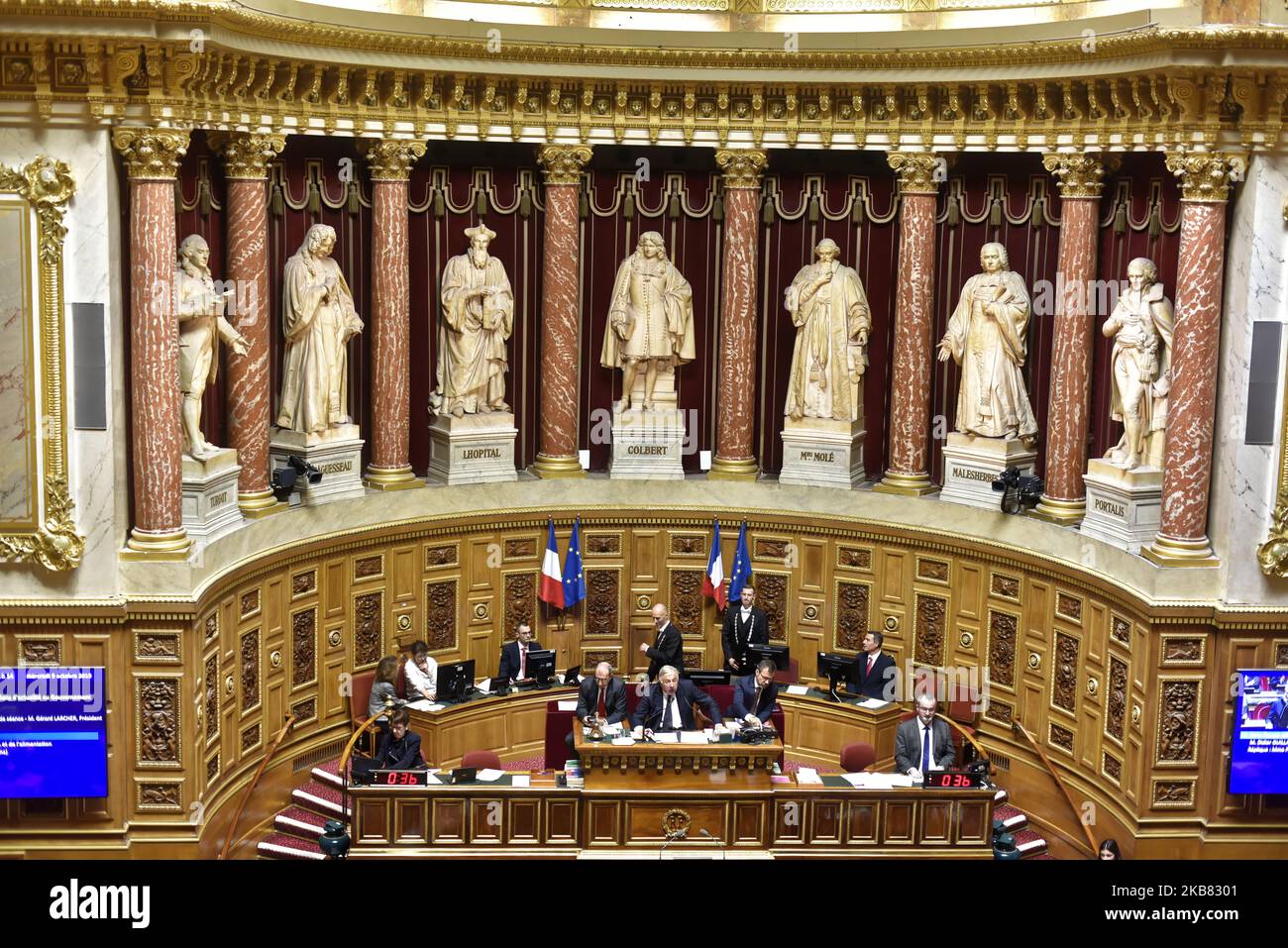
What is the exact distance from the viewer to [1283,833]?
1959 cm

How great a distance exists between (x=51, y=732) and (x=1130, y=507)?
40.6ft

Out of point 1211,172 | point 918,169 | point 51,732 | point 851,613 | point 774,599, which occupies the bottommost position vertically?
point 51,732

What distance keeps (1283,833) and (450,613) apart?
10.7 meters

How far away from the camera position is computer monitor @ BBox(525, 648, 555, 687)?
73.5 ft

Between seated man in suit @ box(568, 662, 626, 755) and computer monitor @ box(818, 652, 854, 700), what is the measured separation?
2914 mm

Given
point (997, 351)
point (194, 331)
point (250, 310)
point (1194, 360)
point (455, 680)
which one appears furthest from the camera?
point (997, 351)

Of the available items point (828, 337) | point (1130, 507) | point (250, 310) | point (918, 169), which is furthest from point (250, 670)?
point (918, 169)

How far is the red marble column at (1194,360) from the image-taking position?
62.1 feet

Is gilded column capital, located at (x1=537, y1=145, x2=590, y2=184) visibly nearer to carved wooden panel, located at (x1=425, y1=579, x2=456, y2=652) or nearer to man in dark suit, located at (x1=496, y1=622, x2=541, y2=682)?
carved wooden panel, located at (x1=425, y1=579, x2=456, y2=652)

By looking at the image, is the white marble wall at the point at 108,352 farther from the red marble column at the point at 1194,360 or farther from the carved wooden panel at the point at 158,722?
the red marble column at the point at 1194,360

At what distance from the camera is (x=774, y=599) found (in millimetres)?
24141

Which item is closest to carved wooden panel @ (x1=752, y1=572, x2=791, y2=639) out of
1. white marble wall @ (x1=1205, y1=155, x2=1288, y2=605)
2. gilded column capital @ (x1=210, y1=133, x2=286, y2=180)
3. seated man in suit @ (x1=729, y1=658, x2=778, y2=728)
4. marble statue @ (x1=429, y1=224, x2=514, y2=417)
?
seated man in suit @ (x1=729, y1=658, x2=778, y2=728)

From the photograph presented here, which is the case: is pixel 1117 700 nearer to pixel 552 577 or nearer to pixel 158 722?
pixel 552 577

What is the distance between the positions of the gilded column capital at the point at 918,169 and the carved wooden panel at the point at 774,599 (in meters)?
5.57
